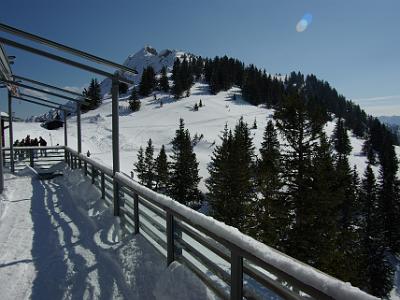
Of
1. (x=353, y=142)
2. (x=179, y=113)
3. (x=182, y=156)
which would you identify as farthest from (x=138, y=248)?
(x=353, y=142)

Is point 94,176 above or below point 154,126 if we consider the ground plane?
below

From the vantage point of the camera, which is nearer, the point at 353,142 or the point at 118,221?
the point at 118,221

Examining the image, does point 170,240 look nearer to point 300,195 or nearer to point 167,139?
point 300,195

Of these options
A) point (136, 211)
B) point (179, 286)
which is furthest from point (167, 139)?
point (179, 286)

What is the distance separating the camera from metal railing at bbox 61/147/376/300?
186 centimetres

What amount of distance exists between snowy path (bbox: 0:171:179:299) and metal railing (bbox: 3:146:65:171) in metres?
7.83

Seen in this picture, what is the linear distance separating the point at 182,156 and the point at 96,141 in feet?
59.2

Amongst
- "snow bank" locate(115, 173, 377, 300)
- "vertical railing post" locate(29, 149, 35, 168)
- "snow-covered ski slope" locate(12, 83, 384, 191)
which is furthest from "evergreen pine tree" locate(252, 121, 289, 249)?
"snow-covered ski slope" locate(12, 83, 384, 191)

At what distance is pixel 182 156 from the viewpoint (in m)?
38.8

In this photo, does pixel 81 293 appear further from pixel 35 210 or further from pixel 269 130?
pixel 269 130

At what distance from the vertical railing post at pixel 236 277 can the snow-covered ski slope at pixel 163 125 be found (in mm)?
36419

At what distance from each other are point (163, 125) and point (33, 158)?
2055 inches

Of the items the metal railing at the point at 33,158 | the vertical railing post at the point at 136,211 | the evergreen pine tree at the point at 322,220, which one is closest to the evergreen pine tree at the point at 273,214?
the evergreen pine tree at the point at 322,220

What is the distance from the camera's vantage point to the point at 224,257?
9.14ft
